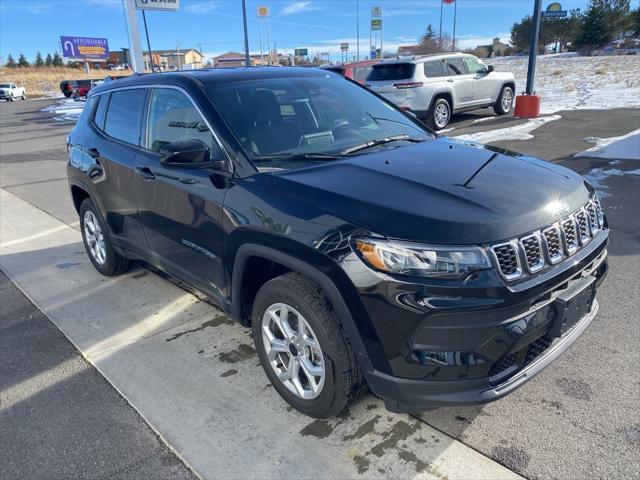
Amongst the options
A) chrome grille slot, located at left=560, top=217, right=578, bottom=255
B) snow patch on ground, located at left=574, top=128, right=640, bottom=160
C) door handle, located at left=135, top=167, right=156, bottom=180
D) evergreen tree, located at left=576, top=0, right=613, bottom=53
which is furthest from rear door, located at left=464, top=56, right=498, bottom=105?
evergreen tree, located at left=576, top=0, right=613, bottom=53

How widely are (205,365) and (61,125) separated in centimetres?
2227

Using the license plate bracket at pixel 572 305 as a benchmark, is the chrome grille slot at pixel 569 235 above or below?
above

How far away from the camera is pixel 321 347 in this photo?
244 centimetres

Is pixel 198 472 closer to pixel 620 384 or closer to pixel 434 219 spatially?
pixel 434 219

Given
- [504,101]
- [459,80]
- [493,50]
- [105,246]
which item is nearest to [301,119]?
[105,246]

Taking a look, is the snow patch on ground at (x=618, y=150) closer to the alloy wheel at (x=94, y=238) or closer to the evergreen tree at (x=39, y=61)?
the alloy wheel at (x=94, y=238)

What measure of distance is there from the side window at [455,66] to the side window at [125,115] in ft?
34.1

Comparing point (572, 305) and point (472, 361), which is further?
point (572, 305)

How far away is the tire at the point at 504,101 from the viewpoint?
14.5 m

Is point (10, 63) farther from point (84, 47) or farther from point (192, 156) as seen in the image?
point (192, 156)

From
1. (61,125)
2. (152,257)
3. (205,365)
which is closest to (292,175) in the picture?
(205,365)

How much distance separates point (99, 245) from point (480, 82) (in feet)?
38.4

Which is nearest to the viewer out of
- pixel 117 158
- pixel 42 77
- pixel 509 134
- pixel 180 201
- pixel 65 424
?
pixel 65 424

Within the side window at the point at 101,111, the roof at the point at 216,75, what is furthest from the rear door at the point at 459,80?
the side window at the point at 101,111
